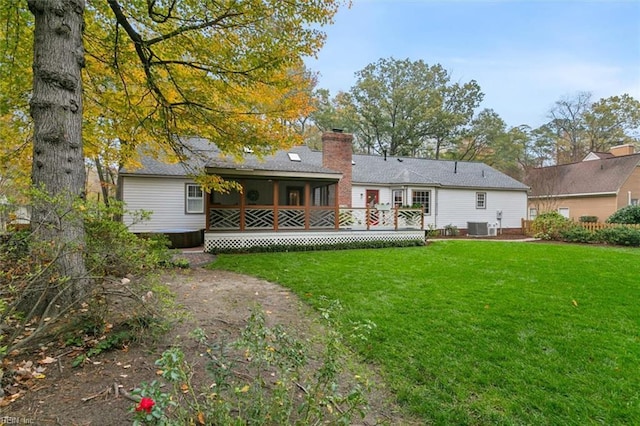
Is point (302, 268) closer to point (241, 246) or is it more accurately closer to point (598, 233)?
point (241, 246)

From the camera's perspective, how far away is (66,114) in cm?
358

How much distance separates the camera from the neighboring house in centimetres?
2133

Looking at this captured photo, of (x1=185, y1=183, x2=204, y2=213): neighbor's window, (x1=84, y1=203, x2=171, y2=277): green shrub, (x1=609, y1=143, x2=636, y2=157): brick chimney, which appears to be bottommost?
(x1=84, y1=203, x2=171, y2=277): green shrub

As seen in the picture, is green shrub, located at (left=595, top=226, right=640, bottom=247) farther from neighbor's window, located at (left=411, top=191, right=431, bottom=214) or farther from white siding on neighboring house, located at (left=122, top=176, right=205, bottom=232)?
white siding on neighboring house, located at (left=122, top=176, right=205, bottom=232)

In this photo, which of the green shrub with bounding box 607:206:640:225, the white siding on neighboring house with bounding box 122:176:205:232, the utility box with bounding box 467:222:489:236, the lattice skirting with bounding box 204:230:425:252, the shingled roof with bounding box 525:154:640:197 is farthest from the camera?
the shingled roof with bounding box 525:154:640:197

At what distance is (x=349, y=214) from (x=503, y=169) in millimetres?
25068

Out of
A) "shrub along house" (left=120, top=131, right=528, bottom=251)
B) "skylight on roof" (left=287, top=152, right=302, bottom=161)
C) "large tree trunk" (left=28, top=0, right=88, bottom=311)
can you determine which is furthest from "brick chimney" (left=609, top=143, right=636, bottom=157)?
"large tree trunk" (left=28, top=0, right=88, bottom=311)

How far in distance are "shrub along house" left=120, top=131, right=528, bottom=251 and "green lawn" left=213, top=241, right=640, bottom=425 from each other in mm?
3644

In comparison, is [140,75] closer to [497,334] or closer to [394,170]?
[497,334]

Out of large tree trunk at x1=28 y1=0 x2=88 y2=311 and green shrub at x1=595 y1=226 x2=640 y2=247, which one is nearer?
large tree trunk at x1=28 y1=0 x2=88 y2=311

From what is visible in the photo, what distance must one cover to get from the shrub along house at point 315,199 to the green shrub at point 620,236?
5119 mm

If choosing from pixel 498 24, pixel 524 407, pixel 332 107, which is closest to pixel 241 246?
pixel 524 407

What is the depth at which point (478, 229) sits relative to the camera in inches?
720

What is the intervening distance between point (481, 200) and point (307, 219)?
41.8 feet
